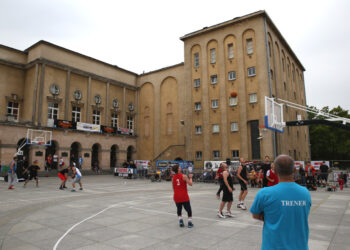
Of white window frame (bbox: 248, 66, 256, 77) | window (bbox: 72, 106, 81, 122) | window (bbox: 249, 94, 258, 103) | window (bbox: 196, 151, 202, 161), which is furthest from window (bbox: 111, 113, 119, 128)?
white window frame (bbox: 248, 66, 256, 77)

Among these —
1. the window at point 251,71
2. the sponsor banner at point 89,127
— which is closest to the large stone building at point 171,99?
the window at point 251,71

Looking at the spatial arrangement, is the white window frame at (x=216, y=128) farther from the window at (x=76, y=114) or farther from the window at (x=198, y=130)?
the window at (x=76, y=114)

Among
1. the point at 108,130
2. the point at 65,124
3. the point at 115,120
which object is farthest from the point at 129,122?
the point at 65,124

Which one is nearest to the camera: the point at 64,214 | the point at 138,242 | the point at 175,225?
the point at 138,242

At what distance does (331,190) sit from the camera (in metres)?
17.6

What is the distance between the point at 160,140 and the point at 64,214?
29993mm

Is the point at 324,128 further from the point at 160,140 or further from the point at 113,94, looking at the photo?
the point at 113,94

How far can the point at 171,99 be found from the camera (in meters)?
39.1

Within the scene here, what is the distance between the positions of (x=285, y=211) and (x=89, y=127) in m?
34.6

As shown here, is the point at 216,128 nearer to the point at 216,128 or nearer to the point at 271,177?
the point at 216,128

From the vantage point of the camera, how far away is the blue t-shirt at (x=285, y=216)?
2.73m

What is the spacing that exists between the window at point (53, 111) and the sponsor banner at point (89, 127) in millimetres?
2962

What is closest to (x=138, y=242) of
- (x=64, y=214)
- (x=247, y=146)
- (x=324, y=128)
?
(x=64, y=214)

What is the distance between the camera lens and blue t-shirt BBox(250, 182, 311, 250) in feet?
8.97
